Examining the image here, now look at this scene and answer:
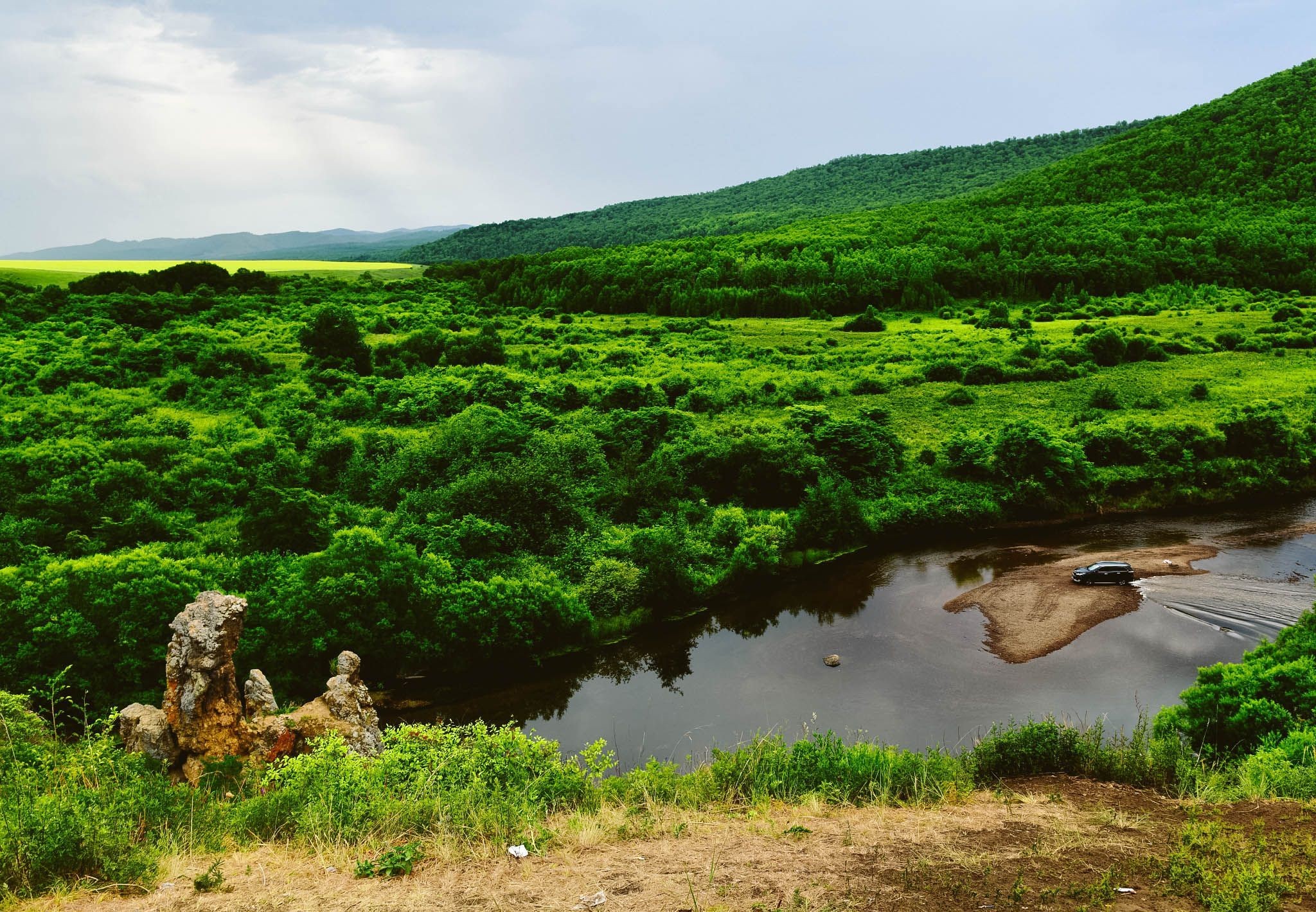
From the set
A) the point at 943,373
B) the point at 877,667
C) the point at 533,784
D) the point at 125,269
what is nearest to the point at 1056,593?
the point at 877,667

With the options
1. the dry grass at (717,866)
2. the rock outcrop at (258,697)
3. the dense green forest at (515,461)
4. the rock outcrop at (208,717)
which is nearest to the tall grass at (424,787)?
the dry grass at (717,866)

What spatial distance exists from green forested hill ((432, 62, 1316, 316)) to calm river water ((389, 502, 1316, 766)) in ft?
216

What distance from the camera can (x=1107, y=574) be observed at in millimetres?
31016

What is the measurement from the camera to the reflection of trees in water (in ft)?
81.4

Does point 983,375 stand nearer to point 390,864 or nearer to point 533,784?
point 533,784

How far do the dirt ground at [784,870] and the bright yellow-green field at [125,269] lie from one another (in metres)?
101

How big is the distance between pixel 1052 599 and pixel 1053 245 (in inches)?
3187

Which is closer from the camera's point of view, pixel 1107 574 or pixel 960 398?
pixel 1107 574

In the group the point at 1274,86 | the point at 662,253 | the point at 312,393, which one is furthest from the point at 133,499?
the point at 1274,86

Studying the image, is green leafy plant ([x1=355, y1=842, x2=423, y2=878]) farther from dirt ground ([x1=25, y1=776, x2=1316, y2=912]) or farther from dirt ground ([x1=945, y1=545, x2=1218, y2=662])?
dirt ground ([x1=945, y1=545, x2=1218, y2=662])

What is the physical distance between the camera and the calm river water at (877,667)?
23.2 metres

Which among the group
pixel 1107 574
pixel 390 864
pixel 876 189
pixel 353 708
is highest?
pixel 876 189

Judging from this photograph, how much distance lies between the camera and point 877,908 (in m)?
8.92

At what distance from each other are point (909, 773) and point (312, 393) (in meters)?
48.6
